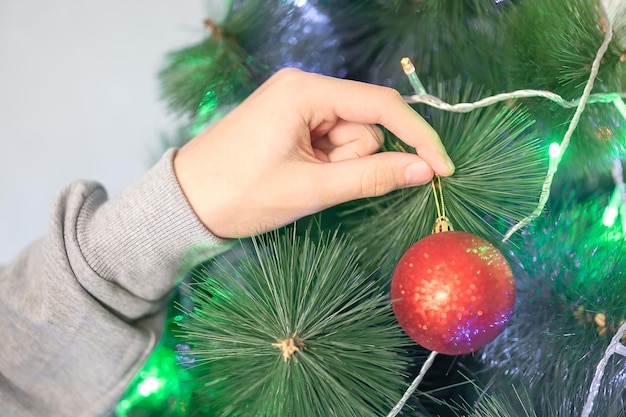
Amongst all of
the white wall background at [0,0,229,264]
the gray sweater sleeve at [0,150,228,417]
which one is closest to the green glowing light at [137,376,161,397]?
the gray sweater sleeve at [0,150,228,417]

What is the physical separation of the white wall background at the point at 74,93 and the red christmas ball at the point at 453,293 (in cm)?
89

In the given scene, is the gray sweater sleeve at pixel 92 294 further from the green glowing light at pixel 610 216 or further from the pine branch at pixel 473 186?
the green glowing light at pixel 610 216

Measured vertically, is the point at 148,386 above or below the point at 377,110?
below

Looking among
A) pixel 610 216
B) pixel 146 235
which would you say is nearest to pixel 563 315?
pixel 610 216

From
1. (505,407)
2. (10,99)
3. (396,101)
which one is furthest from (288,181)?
(10,99)

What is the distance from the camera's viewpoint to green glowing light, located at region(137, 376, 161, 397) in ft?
1.79

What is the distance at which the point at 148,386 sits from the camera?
1.80 ft

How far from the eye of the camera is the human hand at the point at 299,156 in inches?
15.4

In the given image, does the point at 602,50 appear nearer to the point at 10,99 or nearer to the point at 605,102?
the point at 605,102

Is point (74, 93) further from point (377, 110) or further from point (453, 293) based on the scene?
point (453, 293)

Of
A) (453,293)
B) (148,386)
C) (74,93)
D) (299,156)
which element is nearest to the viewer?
(453,293)

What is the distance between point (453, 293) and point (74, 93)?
3.39 ft

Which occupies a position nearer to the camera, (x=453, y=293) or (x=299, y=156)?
(x=453, y=293)

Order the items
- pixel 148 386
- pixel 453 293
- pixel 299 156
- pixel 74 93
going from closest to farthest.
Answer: pixel 453 293 < pixel 299 156 < pixel 148 386 < pixel 74 93
